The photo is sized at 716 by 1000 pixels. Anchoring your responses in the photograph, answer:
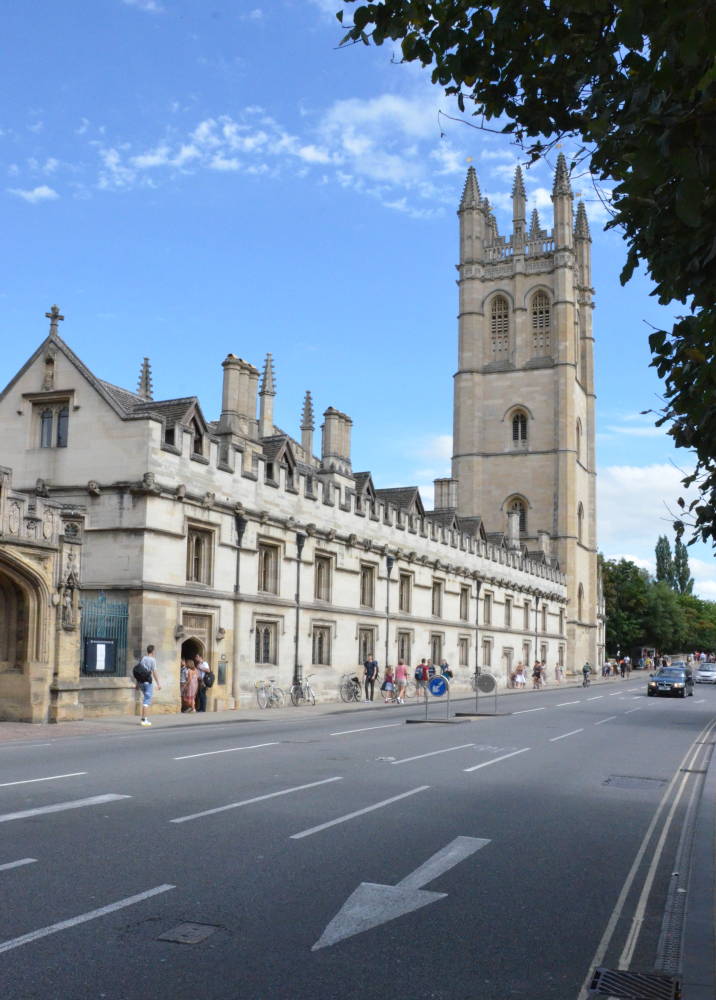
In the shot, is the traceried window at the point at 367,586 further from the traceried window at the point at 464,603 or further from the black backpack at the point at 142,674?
the black backpack at the point at 142,674

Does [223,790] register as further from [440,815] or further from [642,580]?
[642,580]

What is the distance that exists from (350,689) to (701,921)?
3124 centimetres

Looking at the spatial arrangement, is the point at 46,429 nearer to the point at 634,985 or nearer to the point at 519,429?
the point at 634,985

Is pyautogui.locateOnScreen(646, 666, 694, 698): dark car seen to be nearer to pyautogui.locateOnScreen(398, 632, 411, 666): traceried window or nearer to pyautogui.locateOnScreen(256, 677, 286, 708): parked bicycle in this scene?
pyautogui.locateOnScreen(398, 632, 411, 666): traceried window

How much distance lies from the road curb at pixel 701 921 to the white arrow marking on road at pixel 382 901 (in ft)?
5.70

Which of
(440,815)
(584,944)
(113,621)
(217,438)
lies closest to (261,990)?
(584,944)

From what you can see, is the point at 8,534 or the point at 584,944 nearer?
the point at 584,944

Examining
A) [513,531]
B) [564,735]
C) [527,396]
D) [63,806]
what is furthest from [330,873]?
[527,396]

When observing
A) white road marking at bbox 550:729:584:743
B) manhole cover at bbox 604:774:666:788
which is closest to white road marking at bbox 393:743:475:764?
white road marking at bbox 550:729:584:743

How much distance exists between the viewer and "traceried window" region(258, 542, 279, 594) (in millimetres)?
33062

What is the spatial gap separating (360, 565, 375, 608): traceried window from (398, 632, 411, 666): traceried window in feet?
11.6

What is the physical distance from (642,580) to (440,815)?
98599mm

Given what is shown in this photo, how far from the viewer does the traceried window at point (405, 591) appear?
147 ft

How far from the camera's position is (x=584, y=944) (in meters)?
6.07
